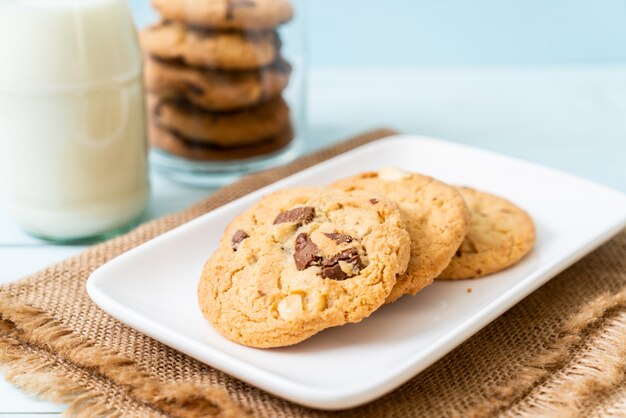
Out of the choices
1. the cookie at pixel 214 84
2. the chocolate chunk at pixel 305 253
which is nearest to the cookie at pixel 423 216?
the chocolate chunk at pixel 305 253

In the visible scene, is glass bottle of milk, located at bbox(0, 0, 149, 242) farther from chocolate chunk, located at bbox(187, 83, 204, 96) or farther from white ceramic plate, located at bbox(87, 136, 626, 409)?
white ceramic plate, located at bbox(87, 136, 626, 409)

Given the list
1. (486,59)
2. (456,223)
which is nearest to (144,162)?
(456,223)

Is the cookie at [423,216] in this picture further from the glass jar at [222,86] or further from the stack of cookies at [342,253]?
the glass jar at [222,86]

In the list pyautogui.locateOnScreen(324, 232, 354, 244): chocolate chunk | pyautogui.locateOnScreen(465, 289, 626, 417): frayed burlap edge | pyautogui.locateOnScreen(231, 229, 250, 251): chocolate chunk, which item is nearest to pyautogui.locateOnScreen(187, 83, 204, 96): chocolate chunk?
pyautogui.locateOnScreen(231, 229, 250, 251): chocolate chunk

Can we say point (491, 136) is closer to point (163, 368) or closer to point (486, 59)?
point (486, 59)

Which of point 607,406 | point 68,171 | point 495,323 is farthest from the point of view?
point 68,171

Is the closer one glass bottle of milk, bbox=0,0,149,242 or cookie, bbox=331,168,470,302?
cookie, bbox=331,168,470,302

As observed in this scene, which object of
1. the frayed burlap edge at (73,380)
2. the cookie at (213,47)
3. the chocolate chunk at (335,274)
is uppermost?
the cookie at (213,47)
